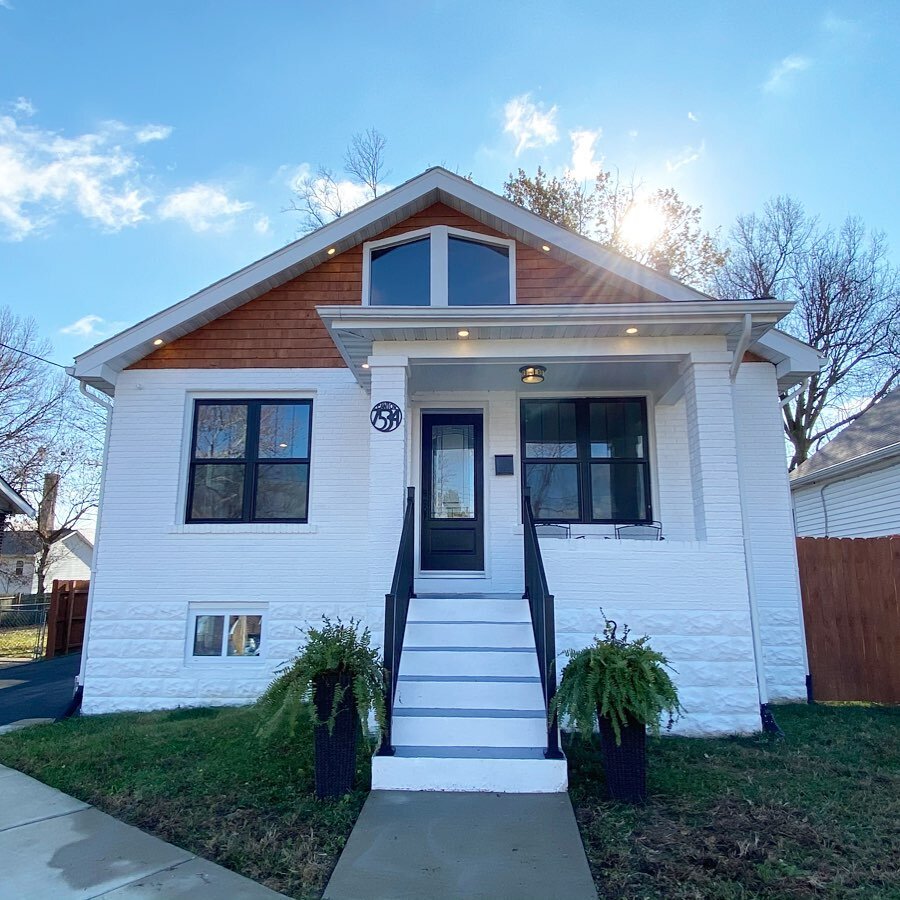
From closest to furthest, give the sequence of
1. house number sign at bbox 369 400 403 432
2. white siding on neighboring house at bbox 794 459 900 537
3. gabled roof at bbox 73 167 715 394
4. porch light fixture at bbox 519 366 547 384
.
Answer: house number sign at bbox 369 400 403 432
porch light fixture at bbox 519 366 547 384
gabled roof at bbox 73 167 715 394
white siding on neighboring house at bbox 794 459 900 537

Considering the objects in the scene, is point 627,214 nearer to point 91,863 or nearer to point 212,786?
point 212,786

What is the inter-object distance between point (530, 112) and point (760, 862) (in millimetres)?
14772

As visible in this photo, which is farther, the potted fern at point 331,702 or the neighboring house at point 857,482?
the neighboring house at point 857,482

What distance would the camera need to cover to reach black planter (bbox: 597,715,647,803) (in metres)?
3.81

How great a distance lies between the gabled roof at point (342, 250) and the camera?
6.80 metres

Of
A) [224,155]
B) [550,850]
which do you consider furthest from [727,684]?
[224,155]

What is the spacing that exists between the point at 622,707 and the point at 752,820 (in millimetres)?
867

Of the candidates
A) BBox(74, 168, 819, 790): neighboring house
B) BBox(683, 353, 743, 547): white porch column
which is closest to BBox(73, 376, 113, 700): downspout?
BBox(74, 168, 819, 790): neighboring house

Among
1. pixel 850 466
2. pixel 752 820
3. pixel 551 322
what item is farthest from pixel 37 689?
pixel 850 466

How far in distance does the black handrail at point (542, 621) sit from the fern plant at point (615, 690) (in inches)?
8.2

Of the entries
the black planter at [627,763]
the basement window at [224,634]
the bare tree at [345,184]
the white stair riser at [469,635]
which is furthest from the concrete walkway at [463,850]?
the bare tree at [345,184]

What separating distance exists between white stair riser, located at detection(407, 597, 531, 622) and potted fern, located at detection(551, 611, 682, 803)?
159cm

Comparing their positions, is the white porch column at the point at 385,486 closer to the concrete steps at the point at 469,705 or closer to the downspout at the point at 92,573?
the concrete steps at the point at 469,705

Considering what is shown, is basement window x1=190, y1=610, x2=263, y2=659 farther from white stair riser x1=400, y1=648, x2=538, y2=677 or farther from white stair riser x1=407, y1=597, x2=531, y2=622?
white stair riser x1=400, y1=648, x2=538, y2=677
